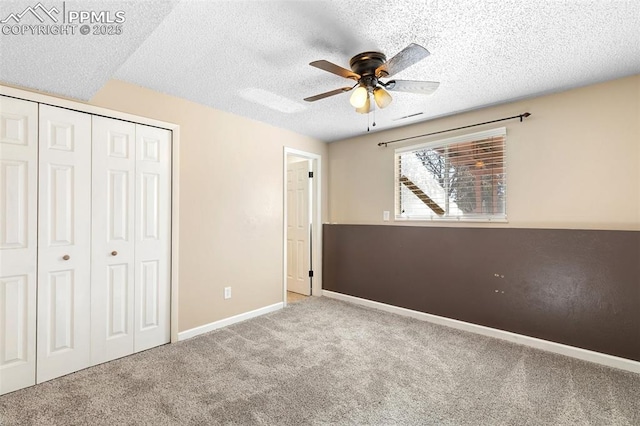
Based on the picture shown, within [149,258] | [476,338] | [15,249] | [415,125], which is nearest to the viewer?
[15,249]

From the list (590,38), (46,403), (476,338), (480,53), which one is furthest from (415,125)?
(46,403)

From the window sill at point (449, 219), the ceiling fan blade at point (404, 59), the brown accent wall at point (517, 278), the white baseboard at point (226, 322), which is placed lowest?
the white baseboard at point (226, 322)

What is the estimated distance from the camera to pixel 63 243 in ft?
7.42

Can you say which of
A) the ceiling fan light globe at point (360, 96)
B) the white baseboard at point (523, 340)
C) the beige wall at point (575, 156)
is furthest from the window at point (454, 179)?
the ceiling fan light globe at point (360, 96)

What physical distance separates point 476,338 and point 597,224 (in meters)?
1.52

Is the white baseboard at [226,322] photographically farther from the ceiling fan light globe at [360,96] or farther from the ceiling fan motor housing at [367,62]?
the ceiling fan motor housing at [367,62]

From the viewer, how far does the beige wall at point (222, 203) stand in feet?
9.66

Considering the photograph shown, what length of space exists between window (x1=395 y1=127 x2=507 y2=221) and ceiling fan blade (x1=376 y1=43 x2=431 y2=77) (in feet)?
5.85

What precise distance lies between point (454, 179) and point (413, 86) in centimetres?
170

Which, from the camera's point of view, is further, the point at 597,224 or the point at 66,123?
the point at 597,224

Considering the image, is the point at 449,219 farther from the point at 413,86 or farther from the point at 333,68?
the point at 333,68

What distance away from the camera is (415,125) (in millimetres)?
3725

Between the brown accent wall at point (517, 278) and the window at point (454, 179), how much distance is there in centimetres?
26

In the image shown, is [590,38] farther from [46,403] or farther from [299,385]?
[46,403]
